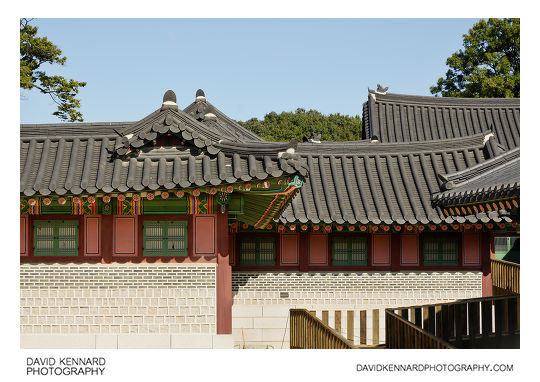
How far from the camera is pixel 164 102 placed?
10055mm

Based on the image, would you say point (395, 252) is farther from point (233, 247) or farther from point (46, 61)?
point (46, 61)

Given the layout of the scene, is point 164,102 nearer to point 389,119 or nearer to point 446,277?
point 446,277

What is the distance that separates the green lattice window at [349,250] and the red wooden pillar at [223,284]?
19.8 feet

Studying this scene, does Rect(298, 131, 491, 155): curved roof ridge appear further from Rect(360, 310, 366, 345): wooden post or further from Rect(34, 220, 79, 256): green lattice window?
Rect(34, 220, 79, 256): green lattice window

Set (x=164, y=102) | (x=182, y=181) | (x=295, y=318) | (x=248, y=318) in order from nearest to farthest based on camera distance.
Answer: (x=182, y=181)
(x=164, y=102)
(x=295, y=318)
(x=248, y=318)

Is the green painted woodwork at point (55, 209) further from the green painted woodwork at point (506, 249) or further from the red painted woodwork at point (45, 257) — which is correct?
the green painted woodwork at point (506, 249)

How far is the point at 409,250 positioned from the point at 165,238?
782cm

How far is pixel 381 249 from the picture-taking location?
624 inches

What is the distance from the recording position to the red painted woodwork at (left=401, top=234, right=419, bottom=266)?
15859mm

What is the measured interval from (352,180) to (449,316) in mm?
A: 5395

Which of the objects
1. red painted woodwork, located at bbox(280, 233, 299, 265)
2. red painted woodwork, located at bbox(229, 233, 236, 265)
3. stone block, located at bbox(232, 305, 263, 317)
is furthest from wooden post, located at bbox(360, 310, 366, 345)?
red painted woodwork, located at bbox(229, 233, 236, 265)

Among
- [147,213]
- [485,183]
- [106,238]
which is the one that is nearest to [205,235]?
[147,213]

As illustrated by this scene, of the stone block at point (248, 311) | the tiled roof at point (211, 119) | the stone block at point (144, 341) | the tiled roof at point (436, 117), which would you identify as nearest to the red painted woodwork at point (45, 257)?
the stone block at point (144, 341)
